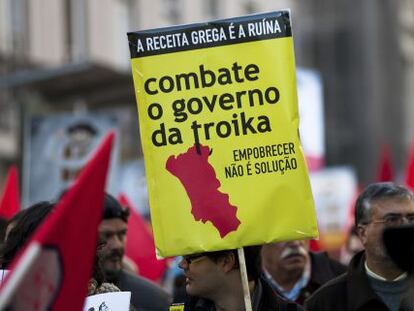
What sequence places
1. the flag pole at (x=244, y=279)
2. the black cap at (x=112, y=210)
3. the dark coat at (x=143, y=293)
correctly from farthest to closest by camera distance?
the black cap at (x=112, y=210) < the dark coat at (x=143, y=293) < the flag pole at (x=244, y=279)

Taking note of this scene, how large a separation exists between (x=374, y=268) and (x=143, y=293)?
60.6 inches

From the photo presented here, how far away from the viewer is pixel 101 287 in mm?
4973

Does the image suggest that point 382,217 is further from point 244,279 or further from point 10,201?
point 10,201

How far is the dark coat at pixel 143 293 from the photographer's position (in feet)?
21.0

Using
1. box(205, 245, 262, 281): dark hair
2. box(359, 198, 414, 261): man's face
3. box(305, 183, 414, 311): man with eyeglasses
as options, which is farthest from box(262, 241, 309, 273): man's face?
box(205, 245, 262, 281): dark hair

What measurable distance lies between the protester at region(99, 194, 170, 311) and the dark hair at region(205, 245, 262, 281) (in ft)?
4.95

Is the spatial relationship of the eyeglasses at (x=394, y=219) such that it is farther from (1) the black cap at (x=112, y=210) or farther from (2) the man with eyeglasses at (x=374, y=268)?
(1) the black cap at (x=112, y=210)

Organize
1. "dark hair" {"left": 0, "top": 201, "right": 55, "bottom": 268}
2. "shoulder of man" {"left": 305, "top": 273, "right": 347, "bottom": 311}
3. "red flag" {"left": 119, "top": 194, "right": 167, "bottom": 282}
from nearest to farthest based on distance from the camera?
"dark hair" {"left": 0, "top": 201, "right": 55, "bottom": 268} < "shoulder of man" {"left": 305, "top": 273, "right": 347, "bottom": 311} < "red flag" {"left": 119, "top": 194, "right": 167, "bottom": 282}

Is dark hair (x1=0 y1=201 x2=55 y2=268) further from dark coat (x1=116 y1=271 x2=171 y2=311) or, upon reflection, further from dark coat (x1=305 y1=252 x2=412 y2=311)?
dark coat (x1=116 y1=271 x2=171 y2=311)

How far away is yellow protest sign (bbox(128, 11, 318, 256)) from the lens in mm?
4793

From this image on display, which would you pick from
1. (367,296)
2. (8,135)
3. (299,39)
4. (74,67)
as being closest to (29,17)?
(8,135)

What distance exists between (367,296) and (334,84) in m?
45.4

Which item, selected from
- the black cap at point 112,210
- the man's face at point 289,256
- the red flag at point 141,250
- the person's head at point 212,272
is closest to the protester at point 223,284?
the person's head at point 212,272

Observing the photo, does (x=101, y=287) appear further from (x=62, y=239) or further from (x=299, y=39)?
(x=299, y=39)
